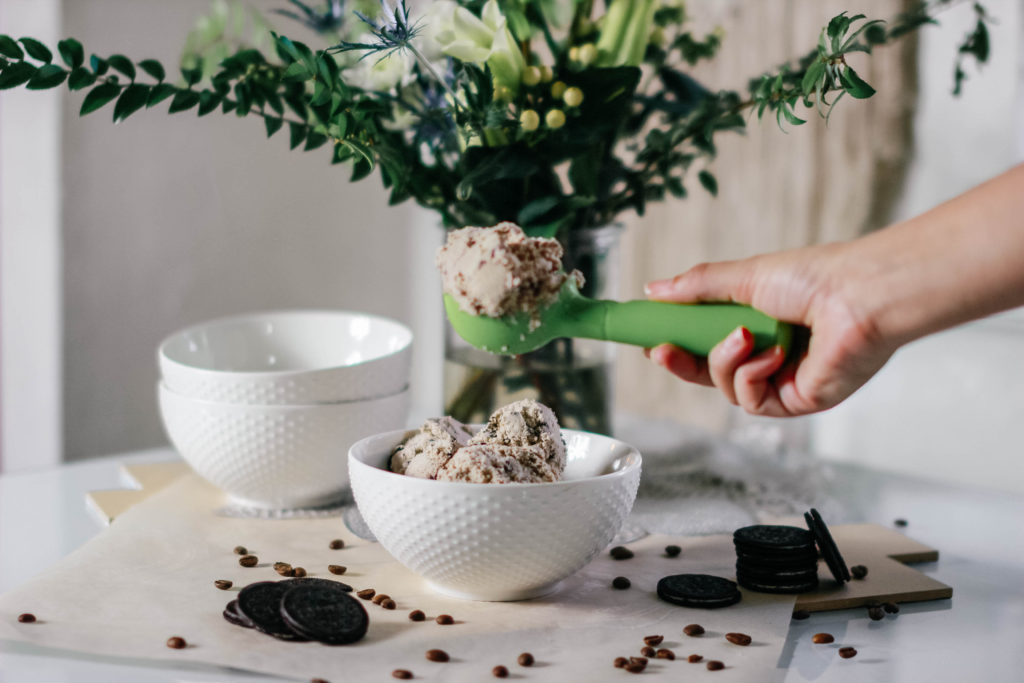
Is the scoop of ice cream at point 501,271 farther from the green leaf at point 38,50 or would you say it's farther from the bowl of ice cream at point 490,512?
the green leaf at point 38,50

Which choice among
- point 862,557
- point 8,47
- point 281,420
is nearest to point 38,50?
point 8,47

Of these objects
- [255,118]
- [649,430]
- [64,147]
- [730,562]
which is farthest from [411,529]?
[255,118]

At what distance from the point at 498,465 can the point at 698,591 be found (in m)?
0.20

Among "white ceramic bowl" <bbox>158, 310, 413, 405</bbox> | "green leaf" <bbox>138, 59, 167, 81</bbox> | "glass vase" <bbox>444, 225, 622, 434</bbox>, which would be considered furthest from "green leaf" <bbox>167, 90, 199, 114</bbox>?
"glass vase" <bbox>444, 225, 622, 434</bbox>

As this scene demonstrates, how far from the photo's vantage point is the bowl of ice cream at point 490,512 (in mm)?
708

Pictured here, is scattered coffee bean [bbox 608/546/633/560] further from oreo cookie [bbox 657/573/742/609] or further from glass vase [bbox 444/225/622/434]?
glass vase [bbox 444/225/622/434]

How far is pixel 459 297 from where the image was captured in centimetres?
77

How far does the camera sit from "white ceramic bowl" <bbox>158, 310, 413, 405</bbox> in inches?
36.7

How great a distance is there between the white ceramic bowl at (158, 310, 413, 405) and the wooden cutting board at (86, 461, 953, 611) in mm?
148

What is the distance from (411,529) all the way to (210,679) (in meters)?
0.17

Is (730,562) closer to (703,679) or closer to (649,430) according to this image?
(703,679)

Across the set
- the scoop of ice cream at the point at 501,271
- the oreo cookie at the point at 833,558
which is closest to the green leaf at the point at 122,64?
the scoop of ice cream at the point at 501,271

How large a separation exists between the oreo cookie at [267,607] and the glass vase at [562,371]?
1.29 feet

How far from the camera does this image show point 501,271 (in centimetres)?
74
